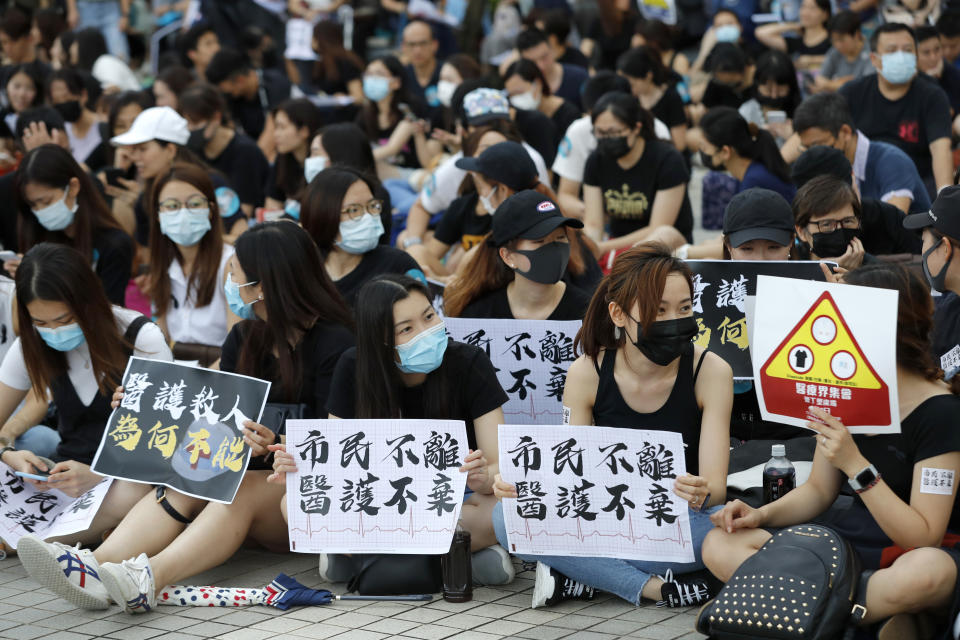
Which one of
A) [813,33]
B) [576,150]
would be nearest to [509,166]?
[576,150]

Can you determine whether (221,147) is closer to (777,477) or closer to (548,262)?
(548,262)

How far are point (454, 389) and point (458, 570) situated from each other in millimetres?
687

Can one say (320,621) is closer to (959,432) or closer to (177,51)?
(959,432)

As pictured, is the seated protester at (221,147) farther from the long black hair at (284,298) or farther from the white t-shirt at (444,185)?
the long black hair at (284,298)

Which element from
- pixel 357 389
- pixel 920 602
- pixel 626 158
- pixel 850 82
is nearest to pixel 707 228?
pixel 850 82

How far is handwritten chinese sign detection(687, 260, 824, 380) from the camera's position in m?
5.37

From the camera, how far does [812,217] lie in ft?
18.5

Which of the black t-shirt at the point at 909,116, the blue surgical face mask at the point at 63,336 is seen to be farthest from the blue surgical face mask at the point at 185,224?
the black t-shirt at the point at 909,116

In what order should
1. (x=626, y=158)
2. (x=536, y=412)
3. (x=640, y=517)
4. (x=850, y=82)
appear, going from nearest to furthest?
(x=640, y=517), (x=536, y=412), (x=626, y=158), (x=850, y=82)

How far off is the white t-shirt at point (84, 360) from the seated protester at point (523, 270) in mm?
1310

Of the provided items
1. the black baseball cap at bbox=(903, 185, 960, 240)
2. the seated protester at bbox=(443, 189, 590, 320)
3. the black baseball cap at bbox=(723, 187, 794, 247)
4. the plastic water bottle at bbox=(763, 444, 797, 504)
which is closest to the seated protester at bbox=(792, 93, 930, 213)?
the black baseball cap at bbox=(723, 187, 794, 247)

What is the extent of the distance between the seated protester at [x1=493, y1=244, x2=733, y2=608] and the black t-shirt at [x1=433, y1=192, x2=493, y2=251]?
2748 mm

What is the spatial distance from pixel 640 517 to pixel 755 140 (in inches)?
141

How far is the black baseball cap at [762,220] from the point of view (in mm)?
5480
